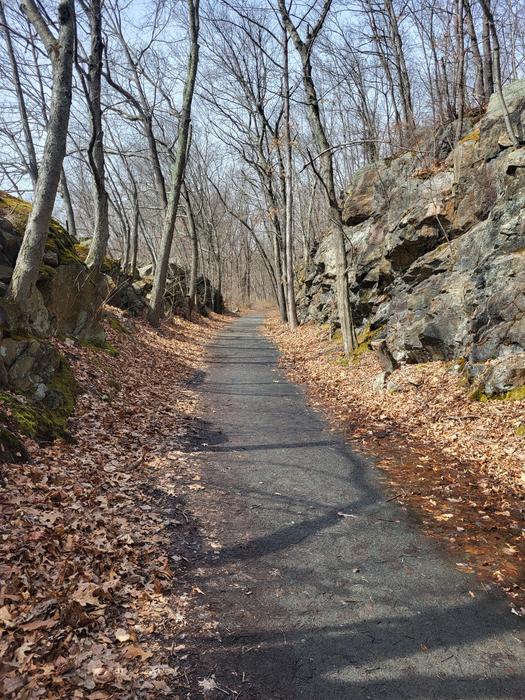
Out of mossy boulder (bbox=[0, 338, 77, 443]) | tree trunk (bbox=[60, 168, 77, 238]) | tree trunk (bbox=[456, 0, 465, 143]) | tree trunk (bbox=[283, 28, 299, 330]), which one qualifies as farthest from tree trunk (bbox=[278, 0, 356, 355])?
tree trunk (bbox=[60, 168, 77, 238])

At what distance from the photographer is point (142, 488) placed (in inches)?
226

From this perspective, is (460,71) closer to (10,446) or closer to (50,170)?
(50,170)

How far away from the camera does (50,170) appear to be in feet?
25.6

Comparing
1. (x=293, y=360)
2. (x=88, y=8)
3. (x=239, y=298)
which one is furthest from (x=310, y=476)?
(x=239, y=298)

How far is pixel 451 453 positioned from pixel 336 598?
3.66 m

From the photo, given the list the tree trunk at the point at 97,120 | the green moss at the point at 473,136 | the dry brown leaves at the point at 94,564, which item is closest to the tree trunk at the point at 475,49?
the green moss at the point at 473,136

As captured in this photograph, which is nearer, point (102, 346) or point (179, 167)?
point (102, 346)

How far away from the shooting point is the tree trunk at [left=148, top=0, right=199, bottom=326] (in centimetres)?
1586

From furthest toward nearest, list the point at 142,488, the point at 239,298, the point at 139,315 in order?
1. the point at 239,298
2. the point at 139,315
3. the point at 142,488

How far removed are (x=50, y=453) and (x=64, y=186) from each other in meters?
18.9

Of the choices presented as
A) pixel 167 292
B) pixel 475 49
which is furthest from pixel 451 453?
pixel 167 292

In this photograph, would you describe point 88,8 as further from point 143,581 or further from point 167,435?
point 143,581

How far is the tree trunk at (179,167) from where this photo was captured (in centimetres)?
1586

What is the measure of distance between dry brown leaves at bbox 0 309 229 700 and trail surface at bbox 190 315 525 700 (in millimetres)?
426
